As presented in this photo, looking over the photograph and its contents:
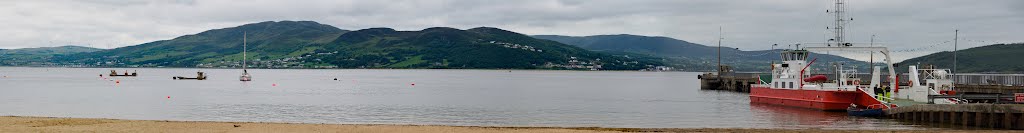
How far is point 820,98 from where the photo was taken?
168 feet

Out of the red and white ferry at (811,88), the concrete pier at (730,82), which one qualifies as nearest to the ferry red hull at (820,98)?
the red and white ferry at (811,88)

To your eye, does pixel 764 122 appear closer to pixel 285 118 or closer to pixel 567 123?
pixel 567 123

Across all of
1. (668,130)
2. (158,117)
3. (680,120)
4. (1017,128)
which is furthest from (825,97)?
(158,117)

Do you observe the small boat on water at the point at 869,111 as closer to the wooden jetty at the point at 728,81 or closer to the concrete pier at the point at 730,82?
the concrete pier at the point at 730,82

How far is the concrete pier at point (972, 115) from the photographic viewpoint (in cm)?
3156

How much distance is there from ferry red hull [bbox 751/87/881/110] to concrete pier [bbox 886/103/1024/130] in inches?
276

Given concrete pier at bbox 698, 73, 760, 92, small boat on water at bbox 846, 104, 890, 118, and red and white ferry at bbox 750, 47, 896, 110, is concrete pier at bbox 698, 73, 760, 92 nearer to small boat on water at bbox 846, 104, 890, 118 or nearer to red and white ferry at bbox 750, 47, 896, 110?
red and white ferry at bbox 750, 47, 896, 110

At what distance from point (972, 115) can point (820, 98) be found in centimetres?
1675

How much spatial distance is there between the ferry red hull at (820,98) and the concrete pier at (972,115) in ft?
23.0

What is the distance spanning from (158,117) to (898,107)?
35.2m

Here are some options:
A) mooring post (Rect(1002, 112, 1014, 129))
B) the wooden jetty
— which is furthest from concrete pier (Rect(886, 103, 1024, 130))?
the wooden jetty

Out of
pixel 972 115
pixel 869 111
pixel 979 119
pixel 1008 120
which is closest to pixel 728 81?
pixel 869 111

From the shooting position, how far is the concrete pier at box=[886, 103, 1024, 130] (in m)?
31.6

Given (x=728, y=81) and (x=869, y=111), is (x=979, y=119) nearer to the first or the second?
(x=869, y=111)
